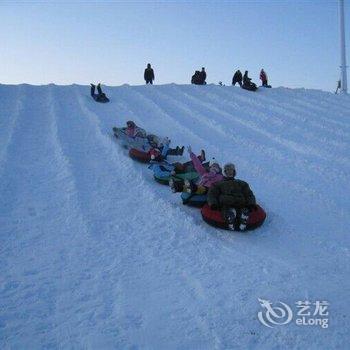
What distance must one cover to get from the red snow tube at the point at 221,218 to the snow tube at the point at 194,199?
51cm

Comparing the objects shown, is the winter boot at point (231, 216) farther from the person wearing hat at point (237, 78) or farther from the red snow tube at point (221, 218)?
the person wearing hat at point (237, 78)

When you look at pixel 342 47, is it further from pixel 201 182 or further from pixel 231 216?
pixel 231 216

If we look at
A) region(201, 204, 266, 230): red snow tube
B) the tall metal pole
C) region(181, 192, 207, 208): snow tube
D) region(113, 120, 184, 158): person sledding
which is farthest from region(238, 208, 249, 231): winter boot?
the tall metal pole

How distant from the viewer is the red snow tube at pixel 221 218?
6.46m

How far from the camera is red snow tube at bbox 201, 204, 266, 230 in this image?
646 cm

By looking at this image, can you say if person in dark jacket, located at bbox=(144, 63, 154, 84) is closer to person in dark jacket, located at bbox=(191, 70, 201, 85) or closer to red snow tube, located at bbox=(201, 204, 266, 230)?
person in dark jacket, located at bbox=(191, 70, 201, 85)

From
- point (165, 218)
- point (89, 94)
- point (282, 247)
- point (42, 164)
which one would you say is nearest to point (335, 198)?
point (282, 247)

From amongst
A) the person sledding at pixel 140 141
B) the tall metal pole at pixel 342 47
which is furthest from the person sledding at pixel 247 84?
the person sledding at pixel 140 141

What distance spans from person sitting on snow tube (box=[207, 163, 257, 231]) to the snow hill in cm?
26

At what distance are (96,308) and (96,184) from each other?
4259mm

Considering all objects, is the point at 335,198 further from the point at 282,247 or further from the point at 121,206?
the point at 121,206

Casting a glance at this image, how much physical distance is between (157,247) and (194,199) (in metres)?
1.46

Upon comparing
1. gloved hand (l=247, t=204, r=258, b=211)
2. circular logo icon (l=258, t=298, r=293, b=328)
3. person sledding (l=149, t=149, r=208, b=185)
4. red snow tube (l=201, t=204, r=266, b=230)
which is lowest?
circular logo icon (l=258, t=298, r=293, b=328)

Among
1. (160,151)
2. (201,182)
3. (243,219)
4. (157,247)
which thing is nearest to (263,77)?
(160,151)
